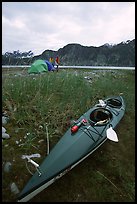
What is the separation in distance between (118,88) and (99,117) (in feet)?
11.3

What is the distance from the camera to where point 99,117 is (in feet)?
13.3

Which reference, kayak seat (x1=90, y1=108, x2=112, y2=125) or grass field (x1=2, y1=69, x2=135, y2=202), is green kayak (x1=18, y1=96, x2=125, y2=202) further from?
grass field (x1=2, y1=69, x2=135, y2=202)

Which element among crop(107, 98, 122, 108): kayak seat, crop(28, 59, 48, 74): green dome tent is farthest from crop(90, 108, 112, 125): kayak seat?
crop(28, 59, 48, 74): green dome tent

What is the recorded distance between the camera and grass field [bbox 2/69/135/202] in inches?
100

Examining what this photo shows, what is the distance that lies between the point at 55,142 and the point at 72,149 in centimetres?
67

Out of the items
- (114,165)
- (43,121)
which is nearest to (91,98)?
(43,121)

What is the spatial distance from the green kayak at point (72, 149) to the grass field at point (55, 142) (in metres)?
0.23

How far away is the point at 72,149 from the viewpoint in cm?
282

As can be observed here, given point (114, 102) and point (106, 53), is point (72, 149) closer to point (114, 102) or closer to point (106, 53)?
point (114, 102)

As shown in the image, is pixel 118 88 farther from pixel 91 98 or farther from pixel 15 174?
pixel 15 174

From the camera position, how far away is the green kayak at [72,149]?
7.57 ft

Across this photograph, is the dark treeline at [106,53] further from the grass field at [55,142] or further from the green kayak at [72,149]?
the green kayak at [72,149]

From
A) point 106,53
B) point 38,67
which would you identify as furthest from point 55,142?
point 106,53

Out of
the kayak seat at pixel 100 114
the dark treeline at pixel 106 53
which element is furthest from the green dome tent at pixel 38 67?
the dark treeline at pixel 106 53
